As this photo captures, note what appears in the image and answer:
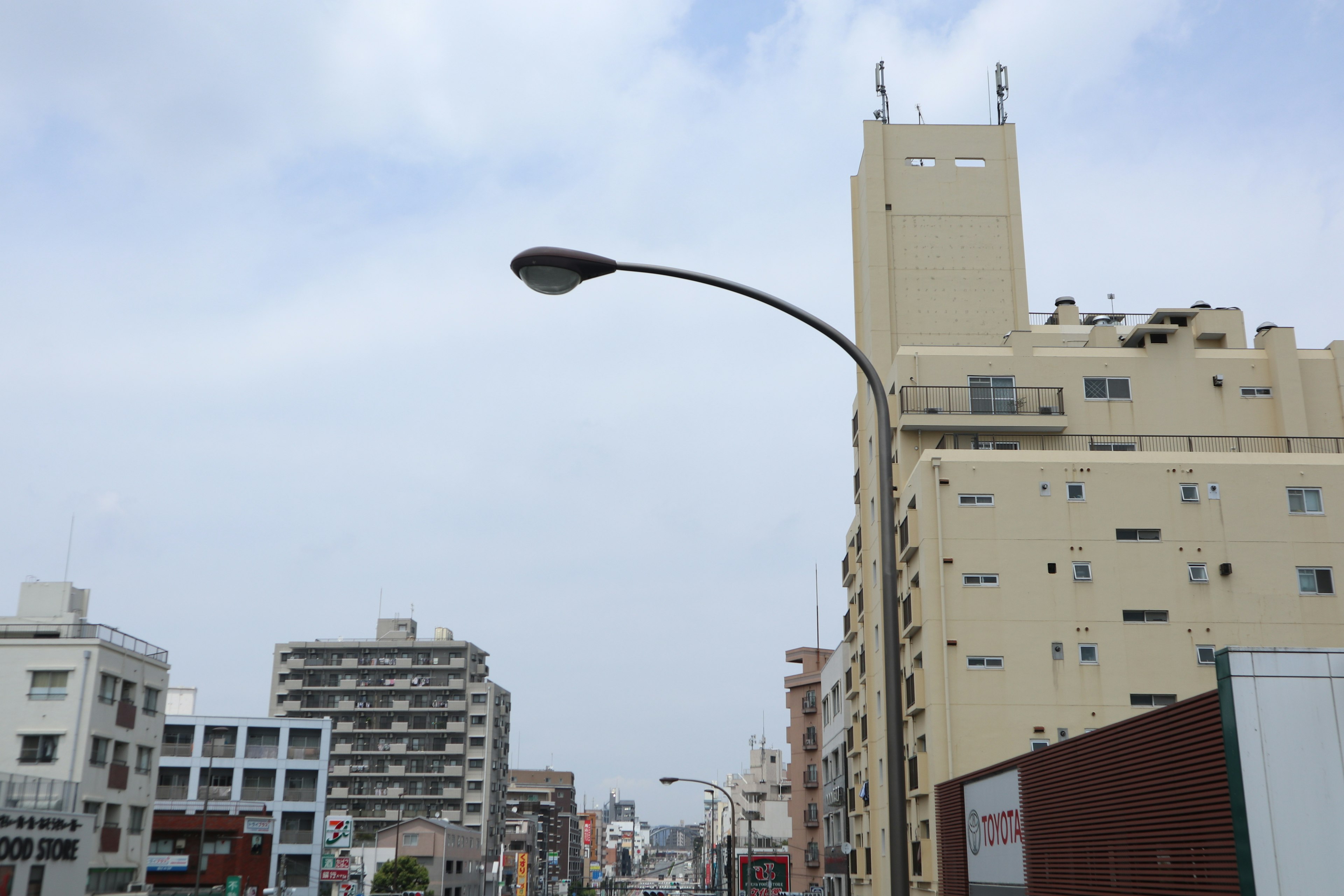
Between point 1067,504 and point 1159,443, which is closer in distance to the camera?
point 1067,504

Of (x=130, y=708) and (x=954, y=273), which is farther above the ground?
(x=954, y=273)

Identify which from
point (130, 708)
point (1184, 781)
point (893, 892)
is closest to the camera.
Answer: point (893, 892)

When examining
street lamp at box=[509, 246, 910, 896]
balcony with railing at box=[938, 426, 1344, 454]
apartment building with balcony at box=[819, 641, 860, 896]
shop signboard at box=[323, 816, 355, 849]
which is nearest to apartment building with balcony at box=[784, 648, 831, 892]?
apartment building with balcony at box=[819, 641, 860, 896]

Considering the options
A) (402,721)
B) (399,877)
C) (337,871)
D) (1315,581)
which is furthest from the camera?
(402,721)

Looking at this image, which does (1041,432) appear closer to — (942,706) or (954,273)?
(954,273)

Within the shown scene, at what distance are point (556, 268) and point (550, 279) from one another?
0.23 m

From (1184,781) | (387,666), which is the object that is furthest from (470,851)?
(1184,781)

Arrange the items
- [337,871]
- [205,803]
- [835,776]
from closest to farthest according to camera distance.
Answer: [835,776] < [337,871] < [205,803]

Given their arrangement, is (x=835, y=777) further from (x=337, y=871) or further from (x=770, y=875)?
(x=337, y=871)

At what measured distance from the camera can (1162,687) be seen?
4516cm

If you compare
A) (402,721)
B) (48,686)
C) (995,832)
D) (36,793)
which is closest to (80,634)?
(48,686)

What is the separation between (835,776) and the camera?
276 feet

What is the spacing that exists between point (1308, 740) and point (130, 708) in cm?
6578

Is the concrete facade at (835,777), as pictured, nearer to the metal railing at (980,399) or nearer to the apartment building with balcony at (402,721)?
the metal railing at (980,399)
